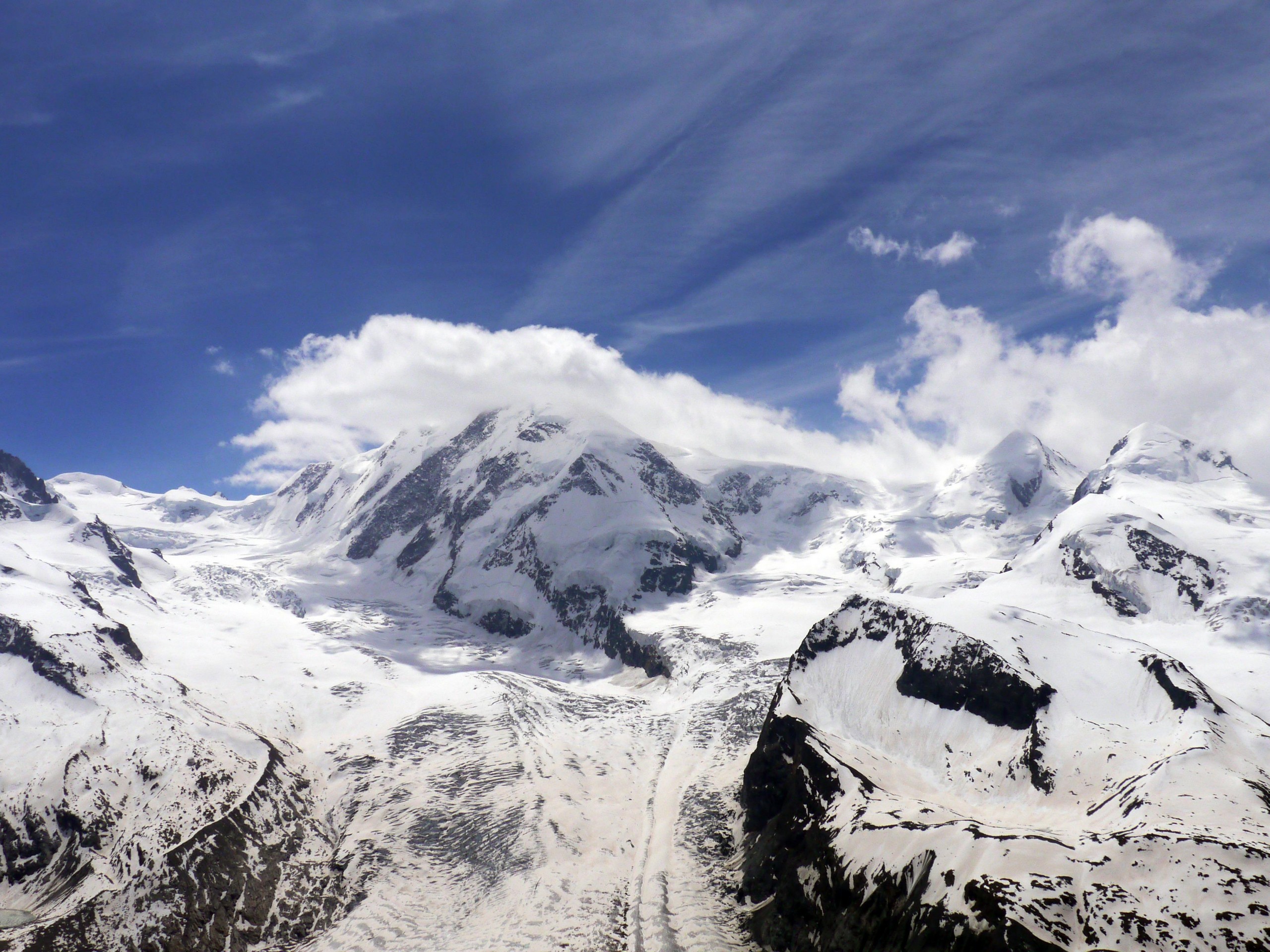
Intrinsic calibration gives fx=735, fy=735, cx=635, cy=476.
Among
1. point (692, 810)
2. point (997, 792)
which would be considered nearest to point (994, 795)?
point (997, 792)

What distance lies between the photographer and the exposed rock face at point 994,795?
57875 millimetres

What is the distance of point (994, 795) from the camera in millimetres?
82938

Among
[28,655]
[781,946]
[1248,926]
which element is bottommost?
[781,946]

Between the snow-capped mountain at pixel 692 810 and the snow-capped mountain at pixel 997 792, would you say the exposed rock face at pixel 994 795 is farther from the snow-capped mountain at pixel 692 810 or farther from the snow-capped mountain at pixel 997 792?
the snow-capped mountain at pixel 692 810

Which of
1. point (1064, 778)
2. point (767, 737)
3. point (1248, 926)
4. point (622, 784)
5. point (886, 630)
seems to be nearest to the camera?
point (1248, 926)

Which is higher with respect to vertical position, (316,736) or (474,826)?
(316,736)

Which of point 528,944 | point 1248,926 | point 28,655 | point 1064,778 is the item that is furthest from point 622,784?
point 28,655

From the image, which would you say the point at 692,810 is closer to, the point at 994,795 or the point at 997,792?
the point at 994,795

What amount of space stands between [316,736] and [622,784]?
6009 cm

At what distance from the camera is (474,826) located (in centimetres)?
10844

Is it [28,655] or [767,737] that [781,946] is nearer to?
[767,737]

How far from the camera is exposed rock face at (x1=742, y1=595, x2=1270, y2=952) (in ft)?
190

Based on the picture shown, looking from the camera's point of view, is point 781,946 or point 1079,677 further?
point 1079,677

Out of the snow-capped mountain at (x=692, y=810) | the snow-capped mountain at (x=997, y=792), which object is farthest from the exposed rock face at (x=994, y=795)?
the snow-capped mountain at (x=692, y=810)
